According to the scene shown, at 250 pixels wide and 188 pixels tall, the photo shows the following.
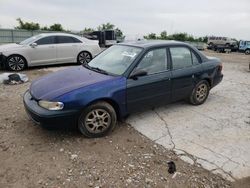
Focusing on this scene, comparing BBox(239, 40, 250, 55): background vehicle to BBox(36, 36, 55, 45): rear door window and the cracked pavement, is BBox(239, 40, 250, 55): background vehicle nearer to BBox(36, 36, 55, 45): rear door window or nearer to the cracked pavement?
BBox(36, 36, 55, 45): rear door window

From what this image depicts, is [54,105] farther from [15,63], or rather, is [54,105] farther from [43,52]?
[43,52]

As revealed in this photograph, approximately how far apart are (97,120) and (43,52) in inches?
260

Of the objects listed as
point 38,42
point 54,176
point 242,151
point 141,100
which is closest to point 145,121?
point 141,100

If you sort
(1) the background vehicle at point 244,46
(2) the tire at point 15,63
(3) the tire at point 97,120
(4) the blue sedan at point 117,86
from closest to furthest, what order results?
1. (4) the blue sedan at point 117,86
2. (3) the tire at point 97,120
3. (2) the tire at point 15,63
4. (1) the background vehicle at point 244,46

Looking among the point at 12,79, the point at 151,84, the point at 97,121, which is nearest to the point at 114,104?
the point at 97,121

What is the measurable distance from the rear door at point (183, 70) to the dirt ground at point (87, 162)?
141 centimetres

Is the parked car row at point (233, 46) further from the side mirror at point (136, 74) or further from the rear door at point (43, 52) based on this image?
the side mirror at point (136, 74)

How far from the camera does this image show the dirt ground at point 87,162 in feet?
10.8

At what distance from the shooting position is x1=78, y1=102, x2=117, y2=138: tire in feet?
13.5

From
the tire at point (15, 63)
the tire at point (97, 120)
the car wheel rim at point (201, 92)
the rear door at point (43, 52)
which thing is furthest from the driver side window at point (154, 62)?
the tire at point (15, 63)

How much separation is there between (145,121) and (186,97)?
1255 mm

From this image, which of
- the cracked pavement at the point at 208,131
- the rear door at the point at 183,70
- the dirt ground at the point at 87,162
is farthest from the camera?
the rear door at the point at 183,70

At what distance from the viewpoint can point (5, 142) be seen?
13.5ft

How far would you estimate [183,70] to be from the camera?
5379mm
